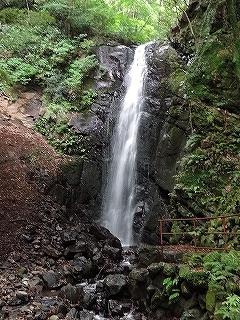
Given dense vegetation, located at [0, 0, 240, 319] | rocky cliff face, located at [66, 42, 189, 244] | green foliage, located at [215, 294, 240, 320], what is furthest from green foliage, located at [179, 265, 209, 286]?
rocky cliff face, located at [66, 42, 189, 244]

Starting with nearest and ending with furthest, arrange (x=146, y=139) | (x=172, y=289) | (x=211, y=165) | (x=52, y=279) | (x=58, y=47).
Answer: (x=172, y=289) < (x=52, y=279) < (x=211, y=165) < (x=146, y=139) < (x=58, y=47)

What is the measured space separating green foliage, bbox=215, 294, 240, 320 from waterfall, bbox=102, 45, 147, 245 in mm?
6976

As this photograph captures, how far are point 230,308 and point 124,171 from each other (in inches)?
341

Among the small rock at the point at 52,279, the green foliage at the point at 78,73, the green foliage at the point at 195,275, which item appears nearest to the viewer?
the green foliage at the point at 195,275

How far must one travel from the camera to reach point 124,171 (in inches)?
509

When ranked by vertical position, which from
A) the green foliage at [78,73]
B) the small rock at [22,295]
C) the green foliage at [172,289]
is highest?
the green foliage at [78,73]

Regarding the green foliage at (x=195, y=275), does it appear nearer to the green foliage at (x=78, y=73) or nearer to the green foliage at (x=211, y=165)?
the green foliage at (x=211, y=165)

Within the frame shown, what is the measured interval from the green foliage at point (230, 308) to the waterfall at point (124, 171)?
6976 mm

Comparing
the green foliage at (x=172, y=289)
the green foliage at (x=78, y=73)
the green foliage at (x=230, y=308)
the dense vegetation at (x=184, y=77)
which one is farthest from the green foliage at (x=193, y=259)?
the green foliage at (x=78, y=73)

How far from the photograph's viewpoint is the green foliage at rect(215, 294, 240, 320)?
4.44 m

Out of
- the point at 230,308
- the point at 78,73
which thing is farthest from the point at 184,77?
the point at 230,308

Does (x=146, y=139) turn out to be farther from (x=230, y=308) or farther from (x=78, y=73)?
(x=230, y=308)

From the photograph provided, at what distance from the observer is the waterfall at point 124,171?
39.8 ft

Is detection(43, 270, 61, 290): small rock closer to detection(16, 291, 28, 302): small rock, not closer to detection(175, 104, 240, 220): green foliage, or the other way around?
detection(16, 291, 28, 302): small rock
